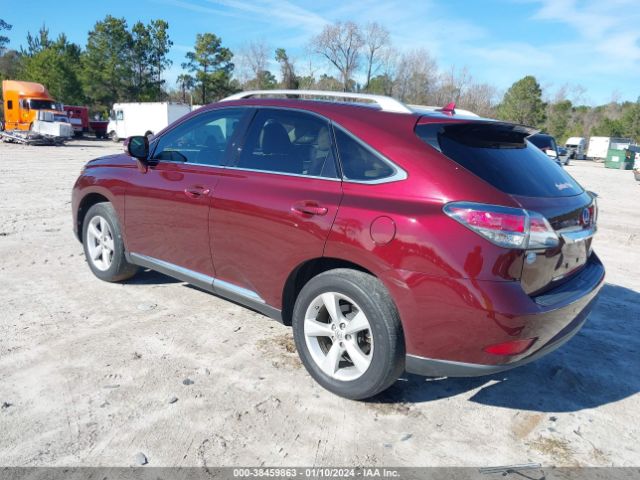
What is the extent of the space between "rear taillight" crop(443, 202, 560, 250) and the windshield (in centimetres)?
3494

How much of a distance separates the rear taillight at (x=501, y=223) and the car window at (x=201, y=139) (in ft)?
6.55

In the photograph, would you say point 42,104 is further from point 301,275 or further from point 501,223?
point 501,223

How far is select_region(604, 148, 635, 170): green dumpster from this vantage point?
1641 inches

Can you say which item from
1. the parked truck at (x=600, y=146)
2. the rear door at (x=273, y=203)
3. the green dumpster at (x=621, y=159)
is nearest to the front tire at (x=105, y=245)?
the rear door at (x=273, y=203)

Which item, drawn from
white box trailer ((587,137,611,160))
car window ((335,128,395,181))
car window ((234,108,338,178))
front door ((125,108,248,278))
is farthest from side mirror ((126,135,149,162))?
white box trailer ((587,137,611,160))

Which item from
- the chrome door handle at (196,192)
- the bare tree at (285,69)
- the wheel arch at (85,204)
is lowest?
the wheel arch at (85,204)

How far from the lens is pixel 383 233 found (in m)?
2.73

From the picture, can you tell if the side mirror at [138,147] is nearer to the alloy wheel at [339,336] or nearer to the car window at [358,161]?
the car window at [358,161]

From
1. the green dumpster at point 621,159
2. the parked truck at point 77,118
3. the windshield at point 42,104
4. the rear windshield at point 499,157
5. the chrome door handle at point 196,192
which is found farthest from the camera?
the green dumpster at point 621,159

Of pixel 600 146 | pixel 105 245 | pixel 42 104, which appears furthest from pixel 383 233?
pixel 600 146

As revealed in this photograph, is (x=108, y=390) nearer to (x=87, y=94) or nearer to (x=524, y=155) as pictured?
(x=524, y=155)

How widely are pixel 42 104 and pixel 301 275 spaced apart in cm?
3431

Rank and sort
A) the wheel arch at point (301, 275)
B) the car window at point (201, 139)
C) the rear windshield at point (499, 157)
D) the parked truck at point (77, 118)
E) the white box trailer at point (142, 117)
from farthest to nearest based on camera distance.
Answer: the parked truck at point (77, 118)
the white box trailer at point (142, 117)
the car window at point (201, 139)
the wheel arch at point (301, 275)
the rear windshield at point (499, 157)

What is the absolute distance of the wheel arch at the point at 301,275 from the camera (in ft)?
10.3
